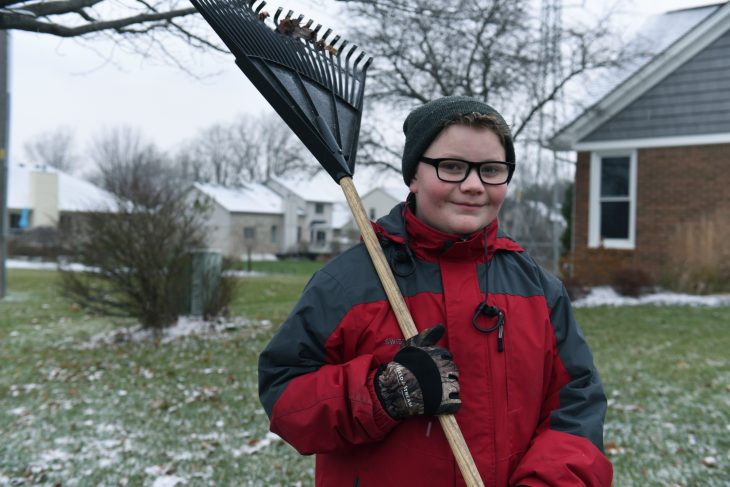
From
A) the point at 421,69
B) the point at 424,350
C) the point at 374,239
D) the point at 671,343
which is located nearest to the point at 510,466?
the point at 424,350

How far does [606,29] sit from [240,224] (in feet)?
144

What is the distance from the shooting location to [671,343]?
8.09 meters

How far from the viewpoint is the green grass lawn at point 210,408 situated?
4371 mm

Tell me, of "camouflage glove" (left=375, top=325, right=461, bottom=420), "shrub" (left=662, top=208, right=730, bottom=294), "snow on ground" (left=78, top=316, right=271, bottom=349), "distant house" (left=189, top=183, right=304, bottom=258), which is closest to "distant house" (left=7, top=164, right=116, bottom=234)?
"distant house" (left=189, top=183, right=304, bottom=258)

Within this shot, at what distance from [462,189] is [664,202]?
1285cm

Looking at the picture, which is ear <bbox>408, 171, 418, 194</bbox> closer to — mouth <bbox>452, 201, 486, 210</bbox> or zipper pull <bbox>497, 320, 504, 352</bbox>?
mouth <bbox>452, 201, 486, 210</bbox>

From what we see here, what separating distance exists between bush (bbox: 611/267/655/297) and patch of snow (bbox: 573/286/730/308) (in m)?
0.11

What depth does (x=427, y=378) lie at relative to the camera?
Result: 1674 mm

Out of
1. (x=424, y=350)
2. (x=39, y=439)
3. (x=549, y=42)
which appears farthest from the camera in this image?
(x=549, y=42)

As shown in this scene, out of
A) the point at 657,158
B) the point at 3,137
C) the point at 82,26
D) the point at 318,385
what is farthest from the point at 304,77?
the point at 3,137

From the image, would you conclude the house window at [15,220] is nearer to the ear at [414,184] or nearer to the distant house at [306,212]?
the distant house at [306,212]

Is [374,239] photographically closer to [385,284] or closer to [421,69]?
[385,284]

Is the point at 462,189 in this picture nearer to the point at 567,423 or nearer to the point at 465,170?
the point at 465,170

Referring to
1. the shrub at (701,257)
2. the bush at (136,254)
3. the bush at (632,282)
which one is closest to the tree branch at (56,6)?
the bush at (136,254)
